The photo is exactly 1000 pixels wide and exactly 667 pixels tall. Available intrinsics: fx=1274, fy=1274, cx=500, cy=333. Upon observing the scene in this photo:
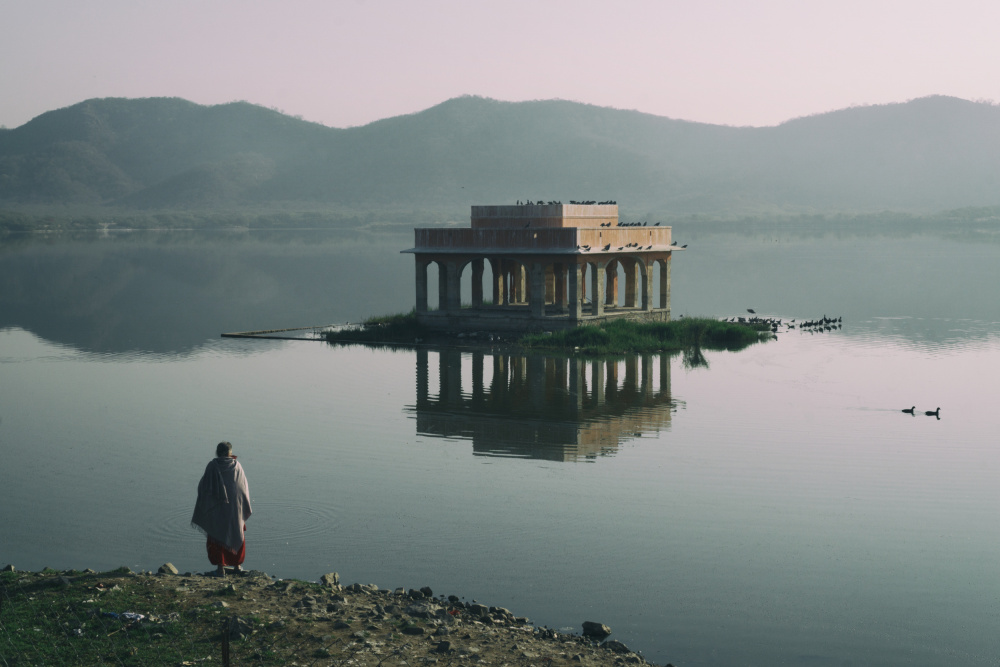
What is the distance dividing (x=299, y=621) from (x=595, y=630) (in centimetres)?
309

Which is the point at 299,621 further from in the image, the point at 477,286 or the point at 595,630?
the point at 477,286

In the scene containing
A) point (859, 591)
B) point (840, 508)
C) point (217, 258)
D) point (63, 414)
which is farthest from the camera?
point (217, 258)

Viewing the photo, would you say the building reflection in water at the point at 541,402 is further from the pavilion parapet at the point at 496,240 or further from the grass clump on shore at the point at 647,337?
the pavilion parapet at the point at 496,240

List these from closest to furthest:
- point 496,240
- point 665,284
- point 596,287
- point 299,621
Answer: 1. point 299,621
2. point 496,240
3. point 596,287
4. point 665,284

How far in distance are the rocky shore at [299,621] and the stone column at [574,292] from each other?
1023 inches

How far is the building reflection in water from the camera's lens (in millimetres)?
24109

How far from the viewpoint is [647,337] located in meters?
39.4

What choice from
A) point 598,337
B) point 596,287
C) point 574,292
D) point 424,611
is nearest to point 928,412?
point 598,337

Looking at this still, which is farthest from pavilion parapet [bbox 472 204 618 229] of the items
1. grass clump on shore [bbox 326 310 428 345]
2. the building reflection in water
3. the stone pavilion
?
the building reflection in water

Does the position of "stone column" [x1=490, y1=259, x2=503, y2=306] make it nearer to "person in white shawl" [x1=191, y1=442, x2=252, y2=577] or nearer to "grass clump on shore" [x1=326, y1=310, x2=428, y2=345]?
"grass clump on shore" [x1=326, y1=310, x2=428, y2=345]

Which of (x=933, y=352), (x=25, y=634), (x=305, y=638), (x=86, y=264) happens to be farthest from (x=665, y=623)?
(x=86, y=264)

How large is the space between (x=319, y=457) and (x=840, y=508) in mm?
8861

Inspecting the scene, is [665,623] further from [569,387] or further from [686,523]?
[569,387]

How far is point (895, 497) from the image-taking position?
19328 mm
